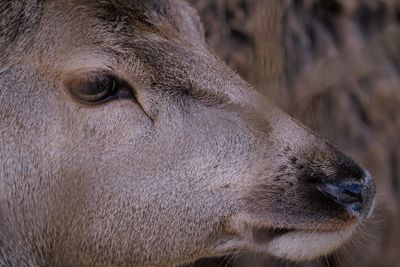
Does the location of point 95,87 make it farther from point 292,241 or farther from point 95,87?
point 292,241

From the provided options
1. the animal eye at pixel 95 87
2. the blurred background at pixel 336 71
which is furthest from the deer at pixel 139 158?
the blurred background at pixel 336 71

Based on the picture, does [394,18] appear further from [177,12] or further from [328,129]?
[177,12]

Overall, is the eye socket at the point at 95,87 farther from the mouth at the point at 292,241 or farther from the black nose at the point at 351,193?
the black nose at the point at 351,193

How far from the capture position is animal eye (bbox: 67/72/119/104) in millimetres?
4000

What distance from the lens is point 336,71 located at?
4.91m

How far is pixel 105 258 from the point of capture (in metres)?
4.22

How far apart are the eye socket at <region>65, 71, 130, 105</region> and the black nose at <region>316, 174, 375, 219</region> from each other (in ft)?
3.01

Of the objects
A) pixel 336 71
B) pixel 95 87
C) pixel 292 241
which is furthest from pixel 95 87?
pixel 336 71

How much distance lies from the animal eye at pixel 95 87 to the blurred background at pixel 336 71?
1.10 metres

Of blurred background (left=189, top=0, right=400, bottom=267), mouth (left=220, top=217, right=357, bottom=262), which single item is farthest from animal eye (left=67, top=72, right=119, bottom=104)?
blurred background (left=189, top=0, right=400, bottom=267)

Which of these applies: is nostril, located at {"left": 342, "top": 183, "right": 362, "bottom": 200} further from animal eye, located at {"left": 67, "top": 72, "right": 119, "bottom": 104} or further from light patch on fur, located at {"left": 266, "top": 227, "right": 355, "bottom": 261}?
animal eye, located at {"left": 67, "top": 72, "right": 119, "bottom": 104}

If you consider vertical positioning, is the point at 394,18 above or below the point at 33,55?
above

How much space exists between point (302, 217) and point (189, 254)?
0.55 meters

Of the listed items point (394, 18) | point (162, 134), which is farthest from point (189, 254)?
point (394, 18)
